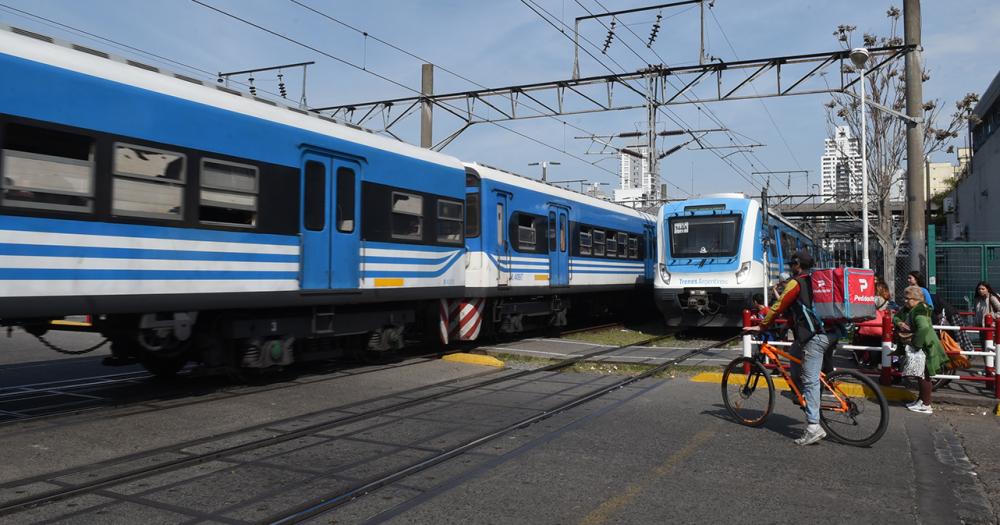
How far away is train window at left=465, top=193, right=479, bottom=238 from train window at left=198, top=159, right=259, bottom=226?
575cm

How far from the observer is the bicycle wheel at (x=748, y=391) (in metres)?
7.71

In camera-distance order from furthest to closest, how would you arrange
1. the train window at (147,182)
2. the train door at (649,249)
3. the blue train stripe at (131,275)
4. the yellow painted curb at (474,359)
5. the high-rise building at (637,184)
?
the high-rise building at (637,184)
the train door at (649,249)
the yellow painted curb at (474,359)
the train window at (147,182)
the blue train stripe at (131,275)

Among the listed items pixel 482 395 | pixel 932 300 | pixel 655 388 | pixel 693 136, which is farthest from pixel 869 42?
pixel 482 395

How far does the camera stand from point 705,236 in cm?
1791

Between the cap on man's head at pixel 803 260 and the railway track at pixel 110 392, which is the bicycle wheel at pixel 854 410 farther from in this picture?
the railway track at pixel 110 392

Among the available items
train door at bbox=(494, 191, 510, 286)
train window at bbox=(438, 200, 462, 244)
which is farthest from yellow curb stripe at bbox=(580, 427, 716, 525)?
train door at bbox=(494, 191, 510, 286)

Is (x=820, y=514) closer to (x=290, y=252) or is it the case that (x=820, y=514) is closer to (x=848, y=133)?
(x=290, y=252)

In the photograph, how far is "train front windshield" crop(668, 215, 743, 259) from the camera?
17.5 metres

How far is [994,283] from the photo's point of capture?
17109 mm

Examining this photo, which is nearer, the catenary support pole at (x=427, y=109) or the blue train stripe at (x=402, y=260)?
the blue train stripe at (x=402, y=260)

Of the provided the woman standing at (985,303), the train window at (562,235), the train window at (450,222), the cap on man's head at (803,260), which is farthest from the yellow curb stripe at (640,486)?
the train window at (562,235)

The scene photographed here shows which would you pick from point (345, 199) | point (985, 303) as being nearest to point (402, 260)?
point (345, 199)

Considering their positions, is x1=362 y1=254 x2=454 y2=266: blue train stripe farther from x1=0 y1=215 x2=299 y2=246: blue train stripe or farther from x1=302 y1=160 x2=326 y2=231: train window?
x1=0 y1=215 x2=299 y2=246: blue train stripe

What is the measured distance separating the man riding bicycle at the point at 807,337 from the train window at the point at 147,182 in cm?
645
